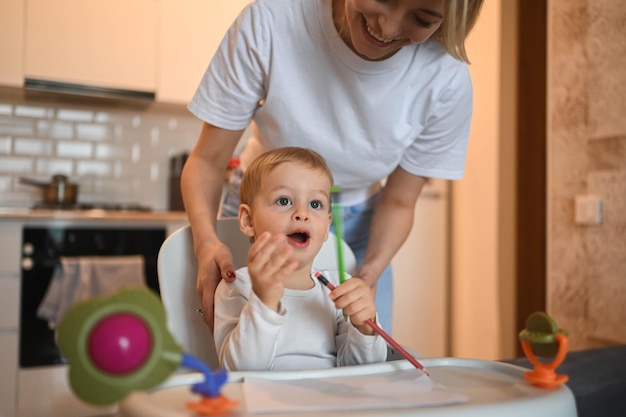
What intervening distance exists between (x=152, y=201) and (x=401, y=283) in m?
1.38

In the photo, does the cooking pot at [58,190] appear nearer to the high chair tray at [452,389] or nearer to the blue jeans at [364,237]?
the blue jeans at [364,237]

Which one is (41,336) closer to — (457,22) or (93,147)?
(93,147)

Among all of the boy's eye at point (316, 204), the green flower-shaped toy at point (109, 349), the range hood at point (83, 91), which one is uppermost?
the range hood at point (83, 91)

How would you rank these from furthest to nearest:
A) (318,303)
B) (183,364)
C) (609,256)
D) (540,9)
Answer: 1. (540,9)
2. (609,256)
3. (318,303)
4. (183,364)

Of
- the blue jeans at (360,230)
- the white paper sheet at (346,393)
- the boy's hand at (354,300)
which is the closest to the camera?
the white paper sheet at (346,393)

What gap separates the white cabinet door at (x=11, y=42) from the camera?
258 cm

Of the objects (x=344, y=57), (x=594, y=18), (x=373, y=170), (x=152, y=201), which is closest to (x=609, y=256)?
(x=594, y=18)

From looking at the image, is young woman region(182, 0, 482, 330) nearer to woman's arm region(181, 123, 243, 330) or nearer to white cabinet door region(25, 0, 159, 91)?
woman's arm region(181, 123, 243, 330)

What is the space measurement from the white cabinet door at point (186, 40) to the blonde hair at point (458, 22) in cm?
204

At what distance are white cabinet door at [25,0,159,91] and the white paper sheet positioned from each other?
7.79ft

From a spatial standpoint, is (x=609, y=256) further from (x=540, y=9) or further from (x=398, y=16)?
(x=398, y=16)

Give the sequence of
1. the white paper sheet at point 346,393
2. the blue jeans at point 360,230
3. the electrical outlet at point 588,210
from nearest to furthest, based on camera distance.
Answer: the white paper sheet at point 346,393 < the blue jeans at point 360,230 < the electrical outlet at point 588,210

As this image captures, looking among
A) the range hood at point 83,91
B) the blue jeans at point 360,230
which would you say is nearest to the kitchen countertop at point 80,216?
the range hood at point 83,91

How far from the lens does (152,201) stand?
3.14m
